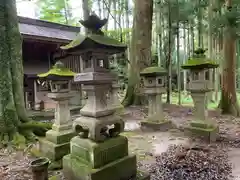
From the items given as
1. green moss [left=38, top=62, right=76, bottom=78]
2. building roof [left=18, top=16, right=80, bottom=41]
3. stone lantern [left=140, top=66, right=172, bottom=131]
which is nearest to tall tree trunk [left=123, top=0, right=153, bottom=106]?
stone lantern [left=140, top=66, right=172, bottom=131]

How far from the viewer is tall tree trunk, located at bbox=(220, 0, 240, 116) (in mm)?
8430

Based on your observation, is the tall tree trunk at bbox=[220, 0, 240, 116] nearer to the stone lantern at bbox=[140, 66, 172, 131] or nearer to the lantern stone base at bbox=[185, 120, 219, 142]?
the stone lantern at bbox=[140, 66, 172, 131]

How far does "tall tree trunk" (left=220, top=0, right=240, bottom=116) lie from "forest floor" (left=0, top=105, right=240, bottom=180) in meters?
0.79

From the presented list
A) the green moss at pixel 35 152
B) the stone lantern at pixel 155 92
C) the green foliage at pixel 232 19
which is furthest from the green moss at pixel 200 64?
the green moss at pixel 35 152

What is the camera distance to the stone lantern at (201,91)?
5258 millimetres

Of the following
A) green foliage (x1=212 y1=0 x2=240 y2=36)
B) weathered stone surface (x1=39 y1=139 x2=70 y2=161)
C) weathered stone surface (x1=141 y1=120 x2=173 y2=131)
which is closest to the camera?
weathered stone surface (x1=39 y1=139 x2=70 y2=161)

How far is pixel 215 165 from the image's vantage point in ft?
12.5

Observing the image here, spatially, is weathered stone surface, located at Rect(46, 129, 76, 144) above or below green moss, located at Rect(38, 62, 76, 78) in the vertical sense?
below

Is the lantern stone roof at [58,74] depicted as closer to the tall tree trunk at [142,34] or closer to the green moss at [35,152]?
the green moss at [35,152]

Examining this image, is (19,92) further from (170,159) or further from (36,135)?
(170,159)

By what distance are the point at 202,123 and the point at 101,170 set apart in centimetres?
350

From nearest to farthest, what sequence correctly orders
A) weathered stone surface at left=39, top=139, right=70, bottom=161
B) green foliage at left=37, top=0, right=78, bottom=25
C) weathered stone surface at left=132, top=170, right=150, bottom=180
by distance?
weathered stone surface at left=132, top=170, right=150, bottom=180
weathered stone surface at left=39, top=139, right=70, bottom=161
green foliage at left=37, top=0, right=78, bottom=25

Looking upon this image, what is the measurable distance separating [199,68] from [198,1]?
7.73 meters

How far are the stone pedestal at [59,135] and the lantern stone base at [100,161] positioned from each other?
88 cm
